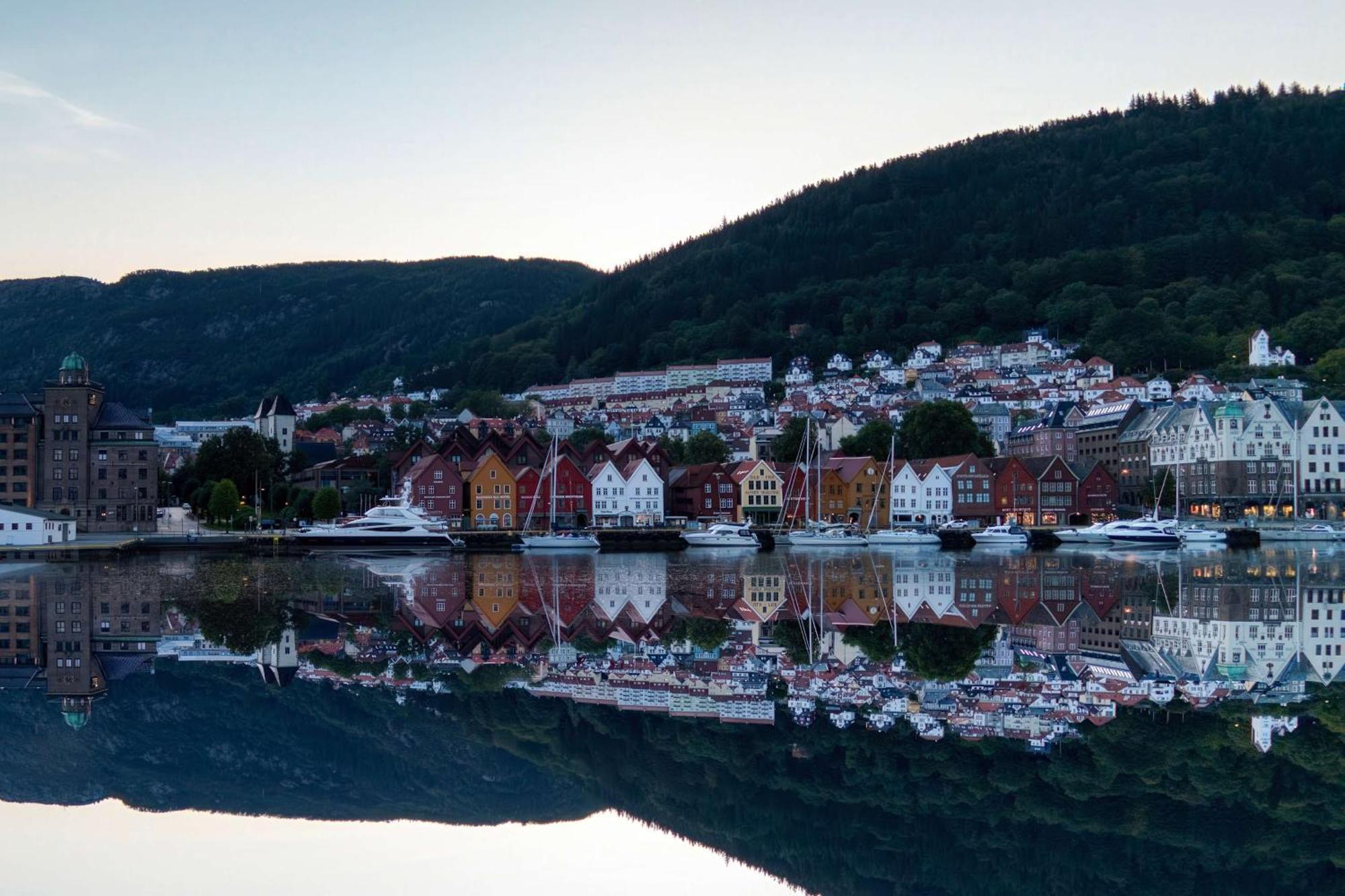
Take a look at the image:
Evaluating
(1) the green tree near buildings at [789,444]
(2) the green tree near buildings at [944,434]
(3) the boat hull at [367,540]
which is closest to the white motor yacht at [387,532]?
(3) the boat hull at [367,540]

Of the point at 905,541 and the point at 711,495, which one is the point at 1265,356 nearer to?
the point at 711,495

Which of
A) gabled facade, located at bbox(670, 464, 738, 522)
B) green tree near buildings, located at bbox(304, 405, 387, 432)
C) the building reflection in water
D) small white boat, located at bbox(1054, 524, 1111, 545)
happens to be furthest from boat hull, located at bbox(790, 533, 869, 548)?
green tree near buildings, located at bbox(304, 405, 387, 432)

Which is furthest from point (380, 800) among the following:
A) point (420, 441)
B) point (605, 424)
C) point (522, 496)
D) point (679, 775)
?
point (605, 424)

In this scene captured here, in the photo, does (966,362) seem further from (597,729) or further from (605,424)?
(597,729)

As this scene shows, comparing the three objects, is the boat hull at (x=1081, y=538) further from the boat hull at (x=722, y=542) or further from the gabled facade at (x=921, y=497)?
the boat hull at (x=722, y=542)

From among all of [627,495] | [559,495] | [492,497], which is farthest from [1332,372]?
[492,497]

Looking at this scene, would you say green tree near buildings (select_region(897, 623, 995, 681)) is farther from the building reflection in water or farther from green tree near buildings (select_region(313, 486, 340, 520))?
green tree near buildings (select_region(313, 486, 340, 520))
